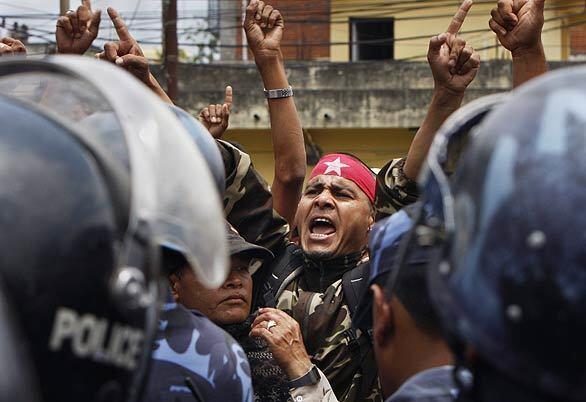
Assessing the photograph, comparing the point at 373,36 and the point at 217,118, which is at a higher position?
the point at 373,36

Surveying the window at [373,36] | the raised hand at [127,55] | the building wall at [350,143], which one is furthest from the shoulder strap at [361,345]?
the window at [373,36]

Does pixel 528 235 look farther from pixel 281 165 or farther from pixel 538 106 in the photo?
pixel 281 165

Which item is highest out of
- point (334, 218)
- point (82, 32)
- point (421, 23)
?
point (421, 23)

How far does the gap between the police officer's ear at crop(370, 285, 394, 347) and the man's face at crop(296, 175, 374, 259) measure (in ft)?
7.76

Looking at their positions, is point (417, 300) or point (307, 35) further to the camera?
point (307, 35)

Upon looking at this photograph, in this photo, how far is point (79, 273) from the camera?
152 centimetres

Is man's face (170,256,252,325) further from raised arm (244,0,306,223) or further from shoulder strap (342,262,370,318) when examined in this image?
raised arm (244,0,306,223)

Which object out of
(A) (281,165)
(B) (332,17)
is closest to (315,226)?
(A) (281,165)

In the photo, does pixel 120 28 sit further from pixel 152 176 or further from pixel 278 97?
pixel 152 176

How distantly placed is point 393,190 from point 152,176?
93.9 inches

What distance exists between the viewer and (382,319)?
225 centimetres

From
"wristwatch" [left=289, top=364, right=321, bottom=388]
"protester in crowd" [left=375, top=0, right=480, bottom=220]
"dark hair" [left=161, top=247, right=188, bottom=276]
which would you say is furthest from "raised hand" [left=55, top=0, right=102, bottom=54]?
"dark hair" [left=161, top=247, right=188, bottom=276]

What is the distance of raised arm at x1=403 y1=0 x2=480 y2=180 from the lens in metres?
3.84

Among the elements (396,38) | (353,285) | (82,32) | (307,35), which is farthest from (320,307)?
(307,35)
